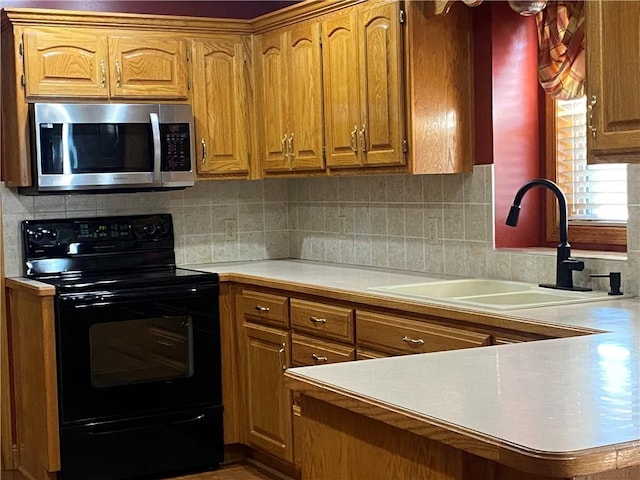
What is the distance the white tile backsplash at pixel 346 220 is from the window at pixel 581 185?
9.3 inches

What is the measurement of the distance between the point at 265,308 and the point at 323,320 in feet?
1.63

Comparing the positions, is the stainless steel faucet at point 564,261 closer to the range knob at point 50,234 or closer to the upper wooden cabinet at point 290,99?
the upper wooden cabinet at point 290,99

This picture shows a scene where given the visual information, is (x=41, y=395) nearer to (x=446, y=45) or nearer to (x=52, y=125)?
(x=52, y=125)

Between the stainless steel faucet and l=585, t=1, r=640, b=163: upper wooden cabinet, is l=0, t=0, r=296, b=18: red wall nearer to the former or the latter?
the stainless steel faucet

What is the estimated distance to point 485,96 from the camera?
13.2 ft

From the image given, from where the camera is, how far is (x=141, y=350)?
14.6 feet

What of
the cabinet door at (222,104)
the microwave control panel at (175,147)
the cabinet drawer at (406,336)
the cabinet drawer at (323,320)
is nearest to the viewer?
the cabinet drawer at (406,336)

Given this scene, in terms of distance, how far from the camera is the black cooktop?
15.3ft

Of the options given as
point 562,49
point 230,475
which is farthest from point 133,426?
point 562,49

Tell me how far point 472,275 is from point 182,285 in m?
1.34

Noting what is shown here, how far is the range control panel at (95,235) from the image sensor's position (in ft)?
15.6

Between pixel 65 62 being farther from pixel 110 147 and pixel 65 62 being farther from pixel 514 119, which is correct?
pixel 514 119

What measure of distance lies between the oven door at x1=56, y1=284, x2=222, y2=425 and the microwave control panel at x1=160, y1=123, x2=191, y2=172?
0.64m

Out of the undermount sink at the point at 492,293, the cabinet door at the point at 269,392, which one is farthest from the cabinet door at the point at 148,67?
the undermount sink at the point at 492,293
